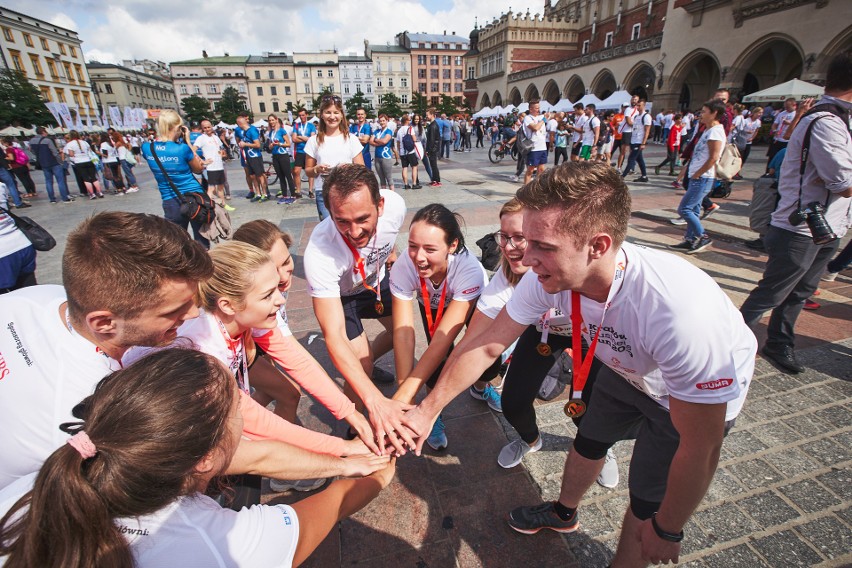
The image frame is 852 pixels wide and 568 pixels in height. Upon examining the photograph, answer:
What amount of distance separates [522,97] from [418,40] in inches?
2188

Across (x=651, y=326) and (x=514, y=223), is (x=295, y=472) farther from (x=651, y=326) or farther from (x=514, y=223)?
(x=514, y=223)

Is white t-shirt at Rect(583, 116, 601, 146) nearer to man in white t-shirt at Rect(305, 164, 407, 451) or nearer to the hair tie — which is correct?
man in white t-shirt at Rect(305, 164, 407, 451)

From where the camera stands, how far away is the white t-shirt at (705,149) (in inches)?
224

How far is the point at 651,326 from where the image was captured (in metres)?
1.37

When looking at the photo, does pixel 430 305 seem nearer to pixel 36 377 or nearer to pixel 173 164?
pixel 36 377

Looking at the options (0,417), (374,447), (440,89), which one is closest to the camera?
(0,417)

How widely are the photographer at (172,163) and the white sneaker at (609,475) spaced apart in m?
5.24

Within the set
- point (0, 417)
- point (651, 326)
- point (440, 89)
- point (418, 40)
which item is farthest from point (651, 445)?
point (418, 40)

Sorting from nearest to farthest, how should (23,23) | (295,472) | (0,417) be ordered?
(0,417) < (295,472) < (23,23)

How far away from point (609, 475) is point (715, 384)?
142 centimetres

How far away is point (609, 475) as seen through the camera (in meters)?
2.38

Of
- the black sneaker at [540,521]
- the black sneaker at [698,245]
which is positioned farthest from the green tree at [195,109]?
the black sneaker at [540,521]

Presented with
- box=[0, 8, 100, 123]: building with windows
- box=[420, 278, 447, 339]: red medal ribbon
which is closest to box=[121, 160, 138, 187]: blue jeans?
box=[420, 278, 447, 339]: red medal ribbon

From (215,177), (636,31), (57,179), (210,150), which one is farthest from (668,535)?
(636,31)
